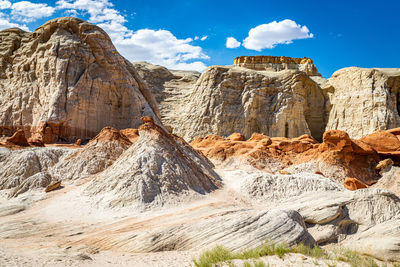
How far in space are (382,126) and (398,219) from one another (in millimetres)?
28191

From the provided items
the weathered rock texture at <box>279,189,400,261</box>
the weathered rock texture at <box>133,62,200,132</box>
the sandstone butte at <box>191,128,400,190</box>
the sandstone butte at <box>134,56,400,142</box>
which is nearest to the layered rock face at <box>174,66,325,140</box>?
the sandstone butte at <box>134,56,400,142</box>

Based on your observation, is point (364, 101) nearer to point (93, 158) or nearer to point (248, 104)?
point (248, 104)

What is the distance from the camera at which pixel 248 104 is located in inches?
1437

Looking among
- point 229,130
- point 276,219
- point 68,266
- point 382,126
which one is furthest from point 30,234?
point 382,126

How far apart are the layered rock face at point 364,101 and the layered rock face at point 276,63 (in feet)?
74.4

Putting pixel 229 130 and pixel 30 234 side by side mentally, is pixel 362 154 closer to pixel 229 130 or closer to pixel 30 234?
pixel 30 234

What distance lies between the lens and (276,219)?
6.87 metres

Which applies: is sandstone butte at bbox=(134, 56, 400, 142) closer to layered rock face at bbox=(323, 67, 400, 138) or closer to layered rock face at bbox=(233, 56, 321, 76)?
layered rock face at bbox=(323, 67, 400, 138)

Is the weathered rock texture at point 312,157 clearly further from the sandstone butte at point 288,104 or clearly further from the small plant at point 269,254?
the sandstone butte at point 288,104

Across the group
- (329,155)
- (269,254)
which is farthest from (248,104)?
(269,254)

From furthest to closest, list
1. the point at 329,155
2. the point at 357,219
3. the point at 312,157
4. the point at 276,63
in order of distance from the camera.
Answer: the point at 276,63 < the point at 312,157 < the point at 329,155 < the point at 357,219

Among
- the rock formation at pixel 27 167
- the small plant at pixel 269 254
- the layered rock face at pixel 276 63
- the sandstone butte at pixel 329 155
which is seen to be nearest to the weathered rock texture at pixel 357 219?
the small plant at pixel 269 254

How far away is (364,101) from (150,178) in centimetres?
3200

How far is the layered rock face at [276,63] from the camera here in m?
61.3
